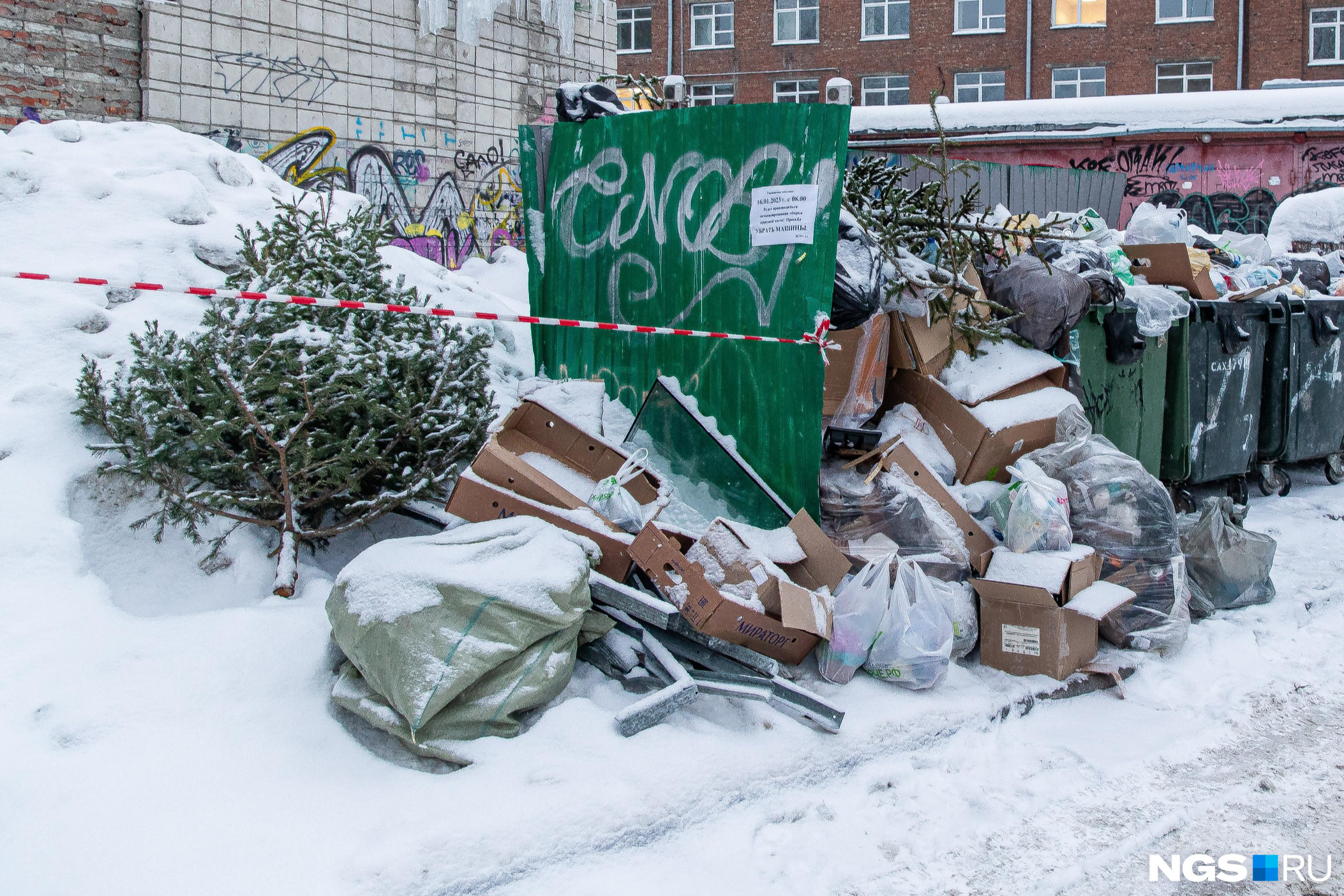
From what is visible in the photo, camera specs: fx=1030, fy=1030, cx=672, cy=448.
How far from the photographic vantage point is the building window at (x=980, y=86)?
28203 mm

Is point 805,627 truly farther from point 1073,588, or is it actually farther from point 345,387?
point 345,387

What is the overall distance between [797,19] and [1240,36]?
11.6m

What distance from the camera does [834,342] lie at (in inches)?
189

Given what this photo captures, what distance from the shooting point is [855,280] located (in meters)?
4.78

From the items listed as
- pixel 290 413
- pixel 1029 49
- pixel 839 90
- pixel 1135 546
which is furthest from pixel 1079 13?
pixel 290 413

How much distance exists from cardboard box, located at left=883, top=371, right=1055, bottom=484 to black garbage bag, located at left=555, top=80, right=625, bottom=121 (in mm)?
2174

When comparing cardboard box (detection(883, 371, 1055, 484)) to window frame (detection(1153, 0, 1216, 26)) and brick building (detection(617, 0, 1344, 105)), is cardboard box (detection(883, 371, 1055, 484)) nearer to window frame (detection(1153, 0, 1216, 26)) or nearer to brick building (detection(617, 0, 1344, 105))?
brick building (detection(617, 0, 1344, 105))

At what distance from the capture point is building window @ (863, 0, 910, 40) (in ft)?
94.6

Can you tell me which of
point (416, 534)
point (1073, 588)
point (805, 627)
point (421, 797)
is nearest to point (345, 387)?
point (416, 534)

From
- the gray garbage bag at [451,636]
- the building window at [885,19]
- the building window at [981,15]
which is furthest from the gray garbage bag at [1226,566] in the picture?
the building window at [885,19]

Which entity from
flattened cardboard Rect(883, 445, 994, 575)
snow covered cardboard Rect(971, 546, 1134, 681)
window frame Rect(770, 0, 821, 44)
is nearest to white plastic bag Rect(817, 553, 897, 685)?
snow covered cardboard Rect(971, 546, 1134, 681)

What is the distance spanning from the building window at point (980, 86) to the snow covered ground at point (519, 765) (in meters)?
26.7

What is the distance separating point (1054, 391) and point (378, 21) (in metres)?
6.97

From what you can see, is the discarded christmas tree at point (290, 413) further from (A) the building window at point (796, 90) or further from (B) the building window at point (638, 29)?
(B) the building window at point (638, 29)
